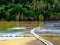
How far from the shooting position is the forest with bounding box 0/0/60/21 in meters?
26.7

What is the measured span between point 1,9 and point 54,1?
23.6 ft

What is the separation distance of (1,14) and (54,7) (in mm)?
7213

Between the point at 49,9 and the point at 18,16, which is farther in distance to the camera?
the point at 49,9

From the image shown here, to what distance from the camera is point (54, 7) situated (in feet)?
94.2

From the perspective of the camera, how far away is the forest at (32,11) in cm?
2667

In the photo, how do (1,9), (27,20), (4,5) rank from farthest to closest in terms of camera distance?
1. (4,5)
2. (1,9)
3. (27,20)

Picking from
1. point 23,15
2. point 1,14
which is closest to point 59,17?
point 23,15

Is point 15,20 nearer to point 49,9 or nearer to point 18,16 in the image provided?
point 18,16

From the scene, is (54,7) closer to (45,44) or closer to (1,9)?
(1,9)

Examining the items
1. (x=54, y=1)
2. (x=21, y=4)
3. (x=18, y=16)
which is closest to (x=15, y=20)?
(x=18, y=16)

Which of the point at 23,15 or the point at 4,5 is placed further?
the point at 4,5

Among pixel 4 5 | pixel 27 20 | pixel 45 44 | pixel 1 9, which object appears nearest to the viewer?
pixel 45 44

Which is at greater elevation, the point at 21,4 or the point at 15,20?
the point at 21,4

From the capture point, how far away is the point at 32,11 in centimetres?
2805
